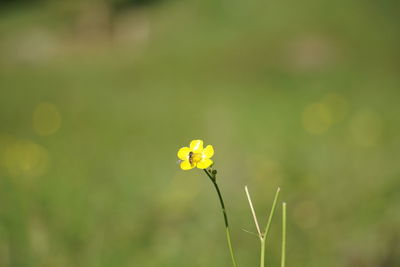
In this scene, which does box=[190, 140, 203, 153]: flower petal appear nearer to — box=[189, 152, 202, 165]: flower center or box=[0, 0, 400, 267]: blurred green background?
box=[189, 152, 202, 165]: flower center

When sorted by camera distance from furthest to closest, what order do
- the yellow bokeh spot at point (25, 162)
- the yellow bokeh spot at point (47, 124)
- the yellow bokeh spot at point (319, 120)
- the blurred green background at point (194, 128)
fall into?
the yellow bokeh spot at point (47, 124)
the yellow bokeh spot at point (319, 120)
the yellow bokeh spot at point (25, 162)
the blurred green background at point (194, 128)

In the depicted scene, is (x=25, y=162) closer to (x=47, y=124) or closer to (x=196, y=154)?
(x=47, y=124)

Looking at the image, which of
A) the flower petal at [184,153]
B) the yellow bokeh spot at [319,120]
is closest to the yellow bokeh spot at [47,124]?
the yellow bokeh spot at [319,120]

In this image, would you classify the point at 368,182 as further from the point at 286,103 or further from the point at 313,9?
the point at 313,9

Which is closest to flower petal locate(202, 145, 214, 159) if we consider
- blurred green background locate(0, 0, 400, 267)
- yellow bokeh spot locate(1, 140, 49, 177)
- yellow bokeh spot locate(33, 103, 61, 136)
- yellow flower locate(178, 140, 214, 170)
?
yellow flower locate(178, 140, 214, 170)

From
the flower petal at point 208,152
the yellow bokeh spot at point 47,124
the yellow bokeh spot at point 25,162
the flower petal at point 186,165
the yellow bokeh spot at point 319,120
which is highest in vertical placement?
the yellow bokeh spot at point 47,124

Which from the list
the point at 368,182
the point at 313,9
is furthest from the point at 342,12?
the point at 368,182

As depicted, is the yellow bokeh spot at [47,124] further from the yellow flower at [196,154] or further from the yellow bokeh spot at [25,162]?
the yellow flower at [196,154]
